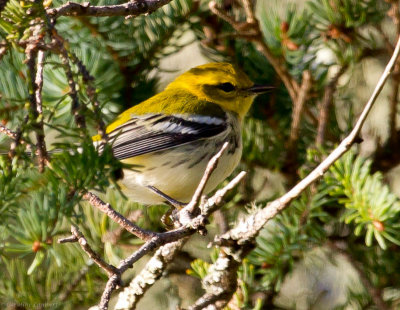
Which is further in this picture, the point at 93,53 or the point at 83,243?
the point at 93,53

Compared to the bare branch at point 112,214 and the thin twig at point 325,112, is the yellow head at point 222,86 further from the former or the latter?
the bare branch at point 112,214

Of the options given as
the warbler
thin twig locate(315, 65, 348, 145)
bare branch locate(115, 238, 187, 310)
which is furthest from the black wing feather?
bare branch locate(115, 238, 187, 310)

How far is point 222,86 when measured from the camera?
→ 2.98 meters

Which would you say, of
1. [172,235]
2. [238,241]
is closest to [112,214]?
[172,235]

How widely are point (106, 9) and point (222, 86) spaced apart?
1.58 meters

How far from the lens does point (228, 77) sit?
2855mm

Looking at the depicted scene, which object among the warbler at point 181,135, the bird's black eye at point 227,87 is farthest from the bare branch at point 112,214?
the bird's black eye at point 227,87

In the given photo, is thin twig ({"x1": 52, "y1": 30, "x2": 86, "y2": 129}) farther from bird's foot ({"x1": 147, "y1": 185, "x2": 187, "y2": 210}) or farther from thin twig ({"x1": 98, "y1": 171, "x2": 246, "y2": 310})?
bird's foot ({"x1": 147, "y1": 185, "x2": 187, "y2": 210})

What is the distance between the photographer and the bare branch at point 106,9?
1.29 meters

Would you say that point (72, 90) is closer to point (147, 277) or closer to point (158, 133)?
point (147, 277)

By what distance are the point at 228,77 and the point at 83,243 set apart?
5.47ft

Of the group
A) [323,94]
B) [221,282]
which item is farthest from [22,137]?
[323,94]

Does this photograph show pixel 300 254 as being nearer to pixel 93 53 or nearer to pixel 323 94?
pixel 323 94

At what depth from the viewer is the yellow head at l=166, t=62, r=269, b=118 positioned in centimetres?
278
